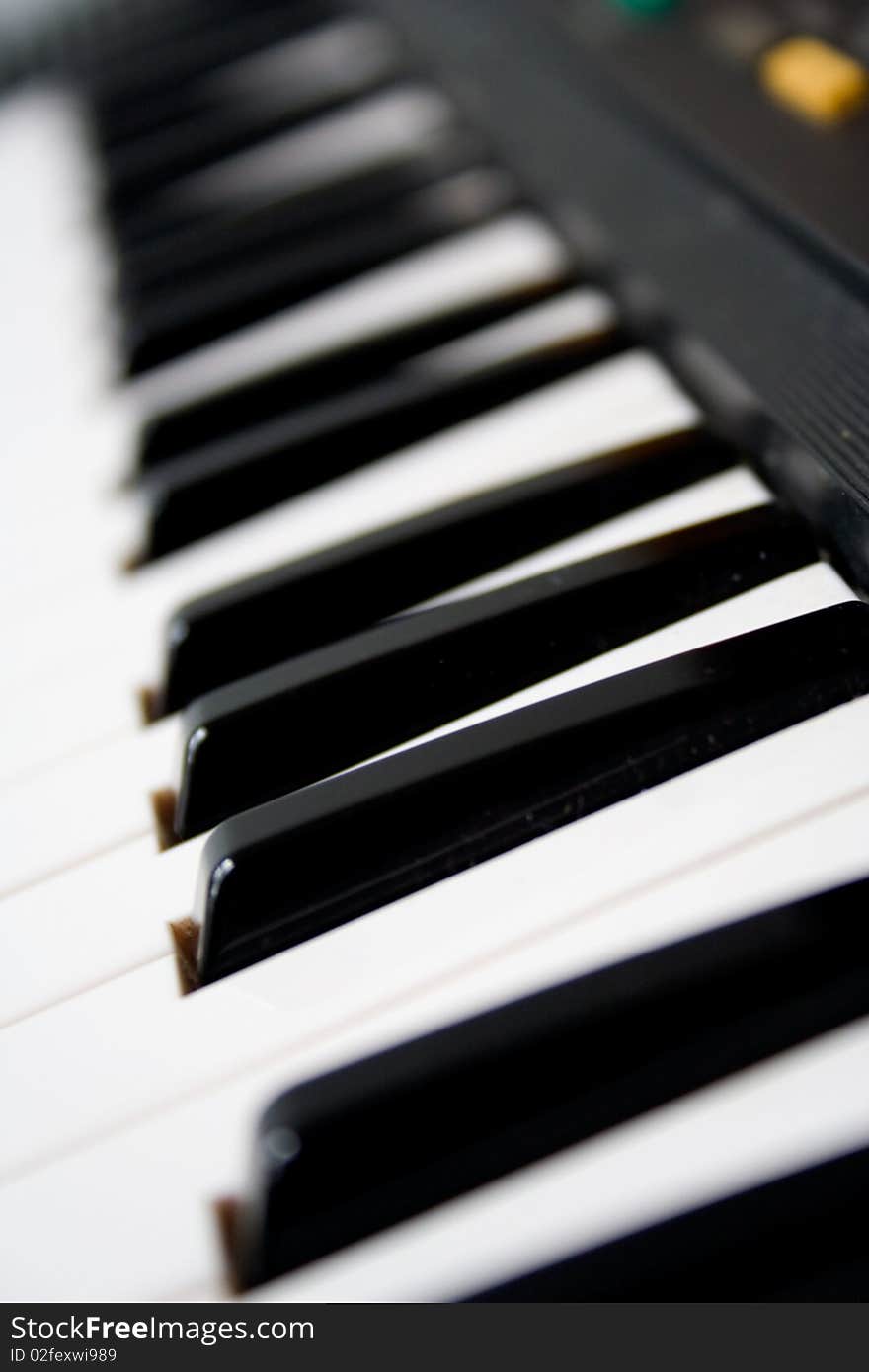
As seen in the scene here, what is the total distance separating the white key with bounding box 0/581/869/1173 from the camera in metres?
0.50

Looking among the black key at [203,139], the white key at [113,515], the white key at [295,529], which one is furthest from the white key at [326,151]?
the white key at [295,529]

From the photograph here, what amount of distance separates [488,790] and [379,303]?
1.59ft

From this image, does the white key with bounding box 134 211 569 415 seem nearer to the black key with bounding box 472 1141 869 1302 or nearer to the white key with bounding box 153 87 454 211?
the white key with bounding box 153 87 454 211

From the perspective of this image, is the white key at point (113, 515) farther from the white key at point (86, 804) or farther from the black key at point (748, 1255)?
the black key at point (748, 1255)

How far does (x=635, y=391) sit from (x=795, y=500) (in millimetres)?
150

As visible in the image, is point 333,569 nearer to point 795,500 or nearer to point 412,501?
point 412,501

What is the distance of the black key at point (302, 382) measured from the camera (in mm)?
838

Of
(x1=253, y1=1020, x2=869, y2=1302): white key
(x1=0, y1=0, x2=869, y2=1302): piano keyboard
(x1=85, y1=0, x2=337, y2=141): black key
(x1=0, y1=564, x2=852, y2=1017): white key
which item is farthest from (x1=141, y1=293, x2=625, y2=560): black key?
(x1=85, y1=0, x2=337, y2=141): black key

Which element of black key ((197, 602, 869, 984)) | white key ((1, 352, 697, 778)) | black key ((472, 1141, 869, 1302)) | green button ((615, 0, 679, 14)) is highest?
green button ((615, 0, 679, 14))

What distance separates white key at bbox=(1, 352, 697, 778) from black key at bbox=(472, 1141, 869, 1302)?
0.39m

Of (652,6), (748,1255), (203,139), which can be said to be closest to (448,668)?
(748,1255)

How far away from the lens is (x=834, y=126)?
68 centimetres

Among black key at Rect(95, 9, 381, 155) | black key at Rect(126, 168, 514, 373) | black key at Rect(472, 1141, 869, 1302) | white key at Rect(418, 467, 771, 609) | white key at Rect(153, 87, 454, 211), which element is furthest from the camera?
black key at Rect(95, 9, 381, 155)
